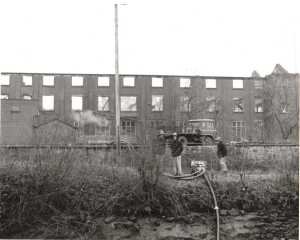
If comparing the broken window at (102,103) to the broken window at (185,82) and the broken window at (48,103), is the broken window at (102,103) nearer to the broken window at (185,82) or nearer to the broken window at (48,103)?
the broken window at (48,103)

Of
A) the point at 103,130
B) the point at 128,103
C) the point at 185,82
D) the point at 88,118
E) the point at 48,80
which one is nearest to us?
the point at 103,130

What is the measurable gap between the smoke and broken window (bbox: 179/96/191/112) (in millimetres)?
6884

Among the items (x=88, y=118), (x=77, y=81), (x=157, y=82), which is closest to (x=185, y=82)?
(x=157, y=82)

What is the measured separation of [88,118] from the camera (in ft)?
92.3

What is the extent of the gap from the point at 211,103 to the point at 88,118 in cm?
1114

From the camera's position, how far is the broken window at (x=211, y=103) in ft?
96.5

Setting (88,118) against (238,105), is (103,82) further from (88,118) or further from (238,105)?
(238,105)

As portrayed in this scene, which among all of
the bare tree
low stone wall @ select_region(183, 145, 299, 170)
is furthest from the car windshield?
low stone wall @ select_region(183, 145, 299, 170)

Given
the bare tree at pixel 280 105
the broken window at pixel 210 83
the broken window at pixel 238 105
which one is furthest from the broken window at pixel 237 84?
the bare tree at pixel 280 105

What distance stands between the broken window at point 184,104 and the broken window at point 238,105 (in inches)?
169

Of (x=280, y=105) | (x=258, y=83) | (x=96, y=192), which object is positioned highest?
(x=258, y=83)

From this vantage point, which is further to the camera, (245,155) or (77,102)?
(77,102)

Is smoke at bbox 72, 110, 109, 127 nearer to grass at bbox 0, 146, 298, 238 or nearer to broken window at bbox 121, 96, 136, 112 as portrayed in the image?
broken window at bbox 121, 96, 136, 112

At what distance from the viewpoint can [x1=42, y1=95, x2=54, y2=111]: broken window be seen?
29000mm
